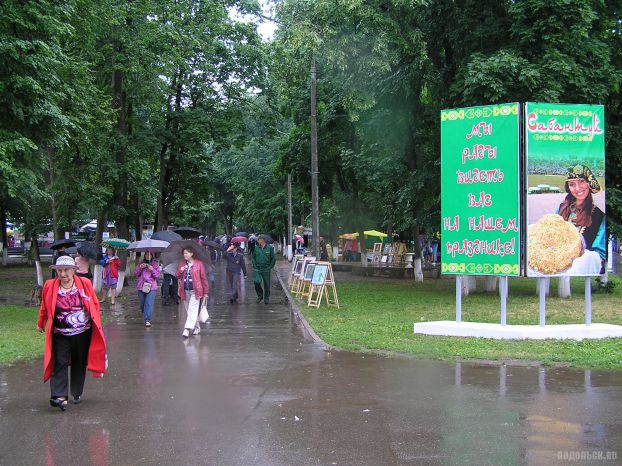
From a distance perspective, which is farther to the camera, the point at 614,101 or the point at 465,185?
the point at 614,101

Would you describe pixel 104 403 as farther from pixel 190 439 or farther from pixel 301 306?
pixel 301 306

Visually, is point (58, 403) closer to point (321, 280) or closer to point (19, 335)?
point (19, 335)

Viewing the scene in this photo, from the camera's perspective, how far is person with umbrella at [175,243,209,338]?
42.5 ft

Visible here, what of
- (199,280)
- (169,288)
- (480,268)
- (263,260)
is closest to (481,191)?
(480,268)

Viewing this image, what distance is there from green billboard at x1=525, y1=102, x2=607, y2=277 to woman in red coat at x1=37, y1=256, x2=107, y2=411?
24.8 feet

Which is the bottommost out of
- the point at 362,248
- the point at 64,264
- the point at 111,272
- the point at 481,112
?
the point at 111,272

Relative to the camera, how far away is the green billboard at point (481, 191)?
1196cm

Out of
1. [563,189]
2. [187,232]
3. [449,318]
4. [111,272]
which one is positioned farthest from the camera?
[187,232]

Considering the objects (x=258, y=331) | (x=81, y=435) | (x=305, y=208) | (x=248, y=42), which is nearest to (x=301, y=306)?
(x=258, y=331)

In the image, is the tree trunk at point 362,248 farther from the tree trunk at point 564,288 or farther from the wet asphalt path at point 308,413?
the wet asphalt path at point 308,413

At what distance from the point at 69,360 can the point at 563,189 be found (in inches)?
337

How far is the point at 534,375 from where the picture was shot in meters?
9.12

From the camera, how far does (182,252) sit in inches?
590

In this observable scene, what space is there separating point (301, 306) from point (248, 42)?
62.4 ft
